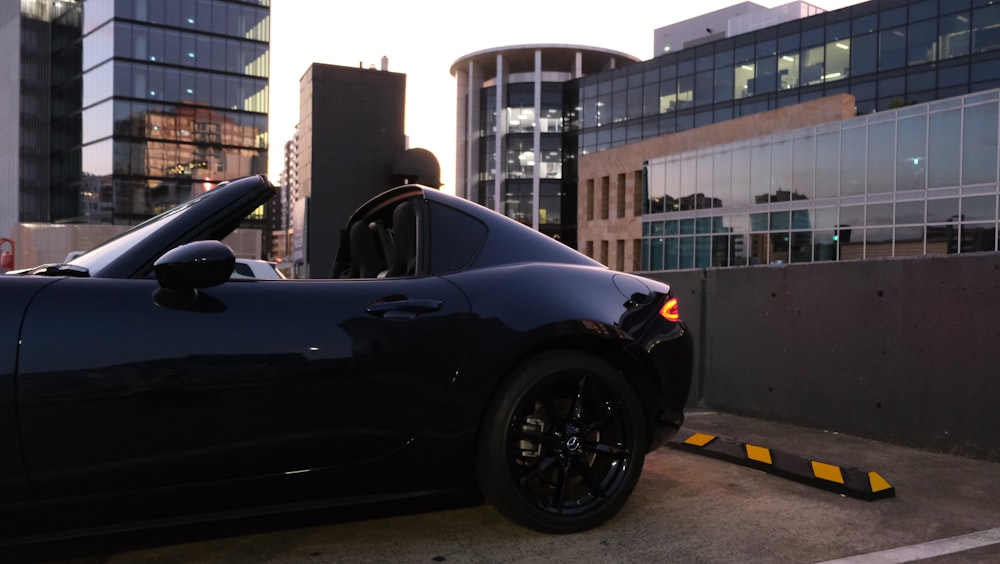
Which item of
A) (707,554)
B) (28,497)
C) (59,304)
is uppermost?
(59,304)

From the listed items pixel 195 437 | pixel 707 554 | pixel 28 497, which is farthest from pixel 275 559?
pixel 707 554

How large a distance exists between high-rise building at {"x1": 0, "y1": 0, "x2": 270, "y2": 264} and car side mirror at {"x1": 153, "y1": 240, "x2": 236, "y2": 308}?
183ft

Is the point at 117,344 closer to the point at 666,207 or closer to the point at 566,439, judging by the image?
the point at 566,439

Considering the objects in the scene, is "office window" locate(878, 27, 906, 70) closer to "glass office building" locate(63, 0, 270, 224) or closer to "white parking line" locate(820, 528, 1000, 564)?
"glass office building" locate(63, 0, 270, 224)

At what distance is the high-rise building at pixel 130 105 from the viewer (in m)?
56.3

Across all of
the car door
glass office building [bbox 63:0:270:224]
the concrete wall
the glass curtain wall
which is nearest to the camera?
the car door

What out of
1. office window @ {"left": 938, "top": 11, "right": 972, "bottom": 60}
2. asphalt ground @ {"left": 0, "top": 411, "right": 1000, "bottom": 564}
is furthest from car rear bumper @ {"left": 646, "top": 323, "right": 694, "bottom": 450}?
office window @ {"left": 938, "top": 11, "right": 972, "bottom": 60}

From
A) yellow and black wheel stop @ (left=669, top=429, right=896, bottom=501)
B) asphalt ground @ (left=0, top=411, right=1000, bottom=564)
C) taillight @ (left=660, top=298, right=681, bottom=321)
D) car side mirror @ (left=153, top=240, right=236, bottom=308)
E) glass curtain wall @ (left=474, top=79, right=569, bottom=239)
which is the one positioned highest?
glass curtain wall @ (left=474, top=79, right=569, bottom=239)

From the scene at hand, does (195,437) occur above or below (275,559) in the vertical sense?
above

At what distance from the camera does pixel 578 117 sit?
2633 inches

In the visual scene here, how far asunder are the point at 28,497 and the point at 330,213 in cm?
1444

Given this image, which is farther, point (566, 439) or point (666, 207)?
point (666, 207)

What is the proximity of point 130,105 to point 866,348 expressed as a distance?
61.7m

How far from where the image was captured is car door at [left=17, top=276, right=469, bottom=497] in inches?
84.2
